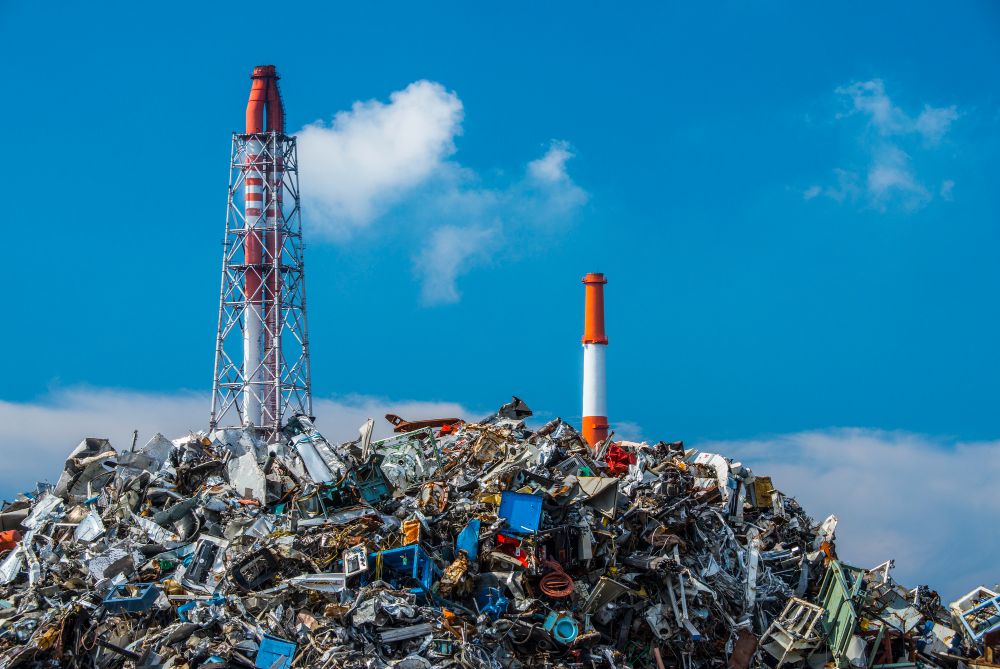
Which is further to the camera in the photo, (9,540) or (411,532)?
(9,540)

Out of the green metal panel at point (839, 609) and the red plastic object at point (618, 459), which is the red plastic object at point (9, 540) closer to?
the red plastic object at point (618, 459)

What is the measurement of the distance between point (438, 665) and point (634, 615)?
6.50m

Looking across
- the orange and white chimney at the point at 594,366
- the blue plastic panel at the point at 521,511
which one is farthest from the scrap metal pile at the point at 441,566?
the orange and white chimney at the point at 594,366

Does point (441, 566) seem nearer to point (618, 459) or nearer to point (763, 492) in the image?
point (618, 459)

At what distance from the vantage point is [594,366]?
46.6m

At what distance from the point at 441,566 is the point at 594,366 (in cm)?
2269

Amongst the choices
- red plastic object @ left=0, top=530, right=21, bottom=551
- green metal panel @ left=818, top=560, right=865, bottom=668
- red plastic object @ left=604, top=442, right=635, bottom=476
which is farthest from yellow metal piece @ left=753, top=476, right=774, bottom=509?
red plastic object @ left=0, top=530, right=21, bottom=551

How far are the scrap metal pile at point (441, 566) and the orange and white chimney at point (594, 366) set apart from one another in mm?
10884

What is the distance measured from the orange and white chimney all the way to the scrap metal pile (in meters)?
10.9

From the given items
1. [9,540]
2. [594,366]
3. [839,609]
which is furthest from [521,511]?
[594,366]

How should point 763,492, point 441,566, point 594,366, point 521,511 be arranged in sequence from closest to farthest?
point 441,566, point 521,511, point 763,492, point 594,366

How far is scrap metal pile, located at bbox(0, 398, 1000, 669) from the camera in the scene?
2302 centimetres

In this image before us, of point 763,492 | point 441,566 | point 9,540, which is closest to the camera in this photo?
point 441,566

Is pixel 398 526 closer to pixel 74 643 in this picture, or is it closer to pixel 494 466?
pixel 494 466
